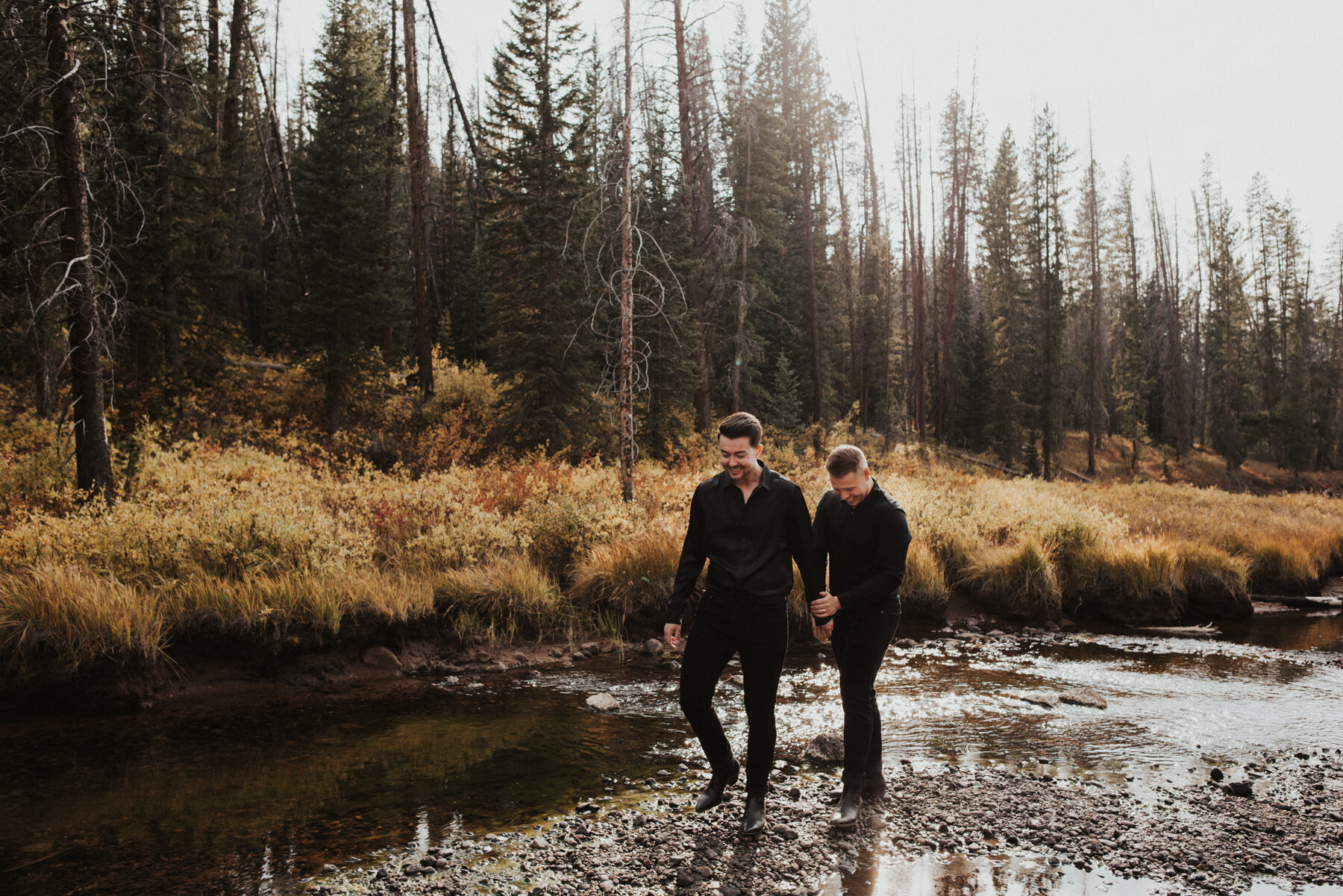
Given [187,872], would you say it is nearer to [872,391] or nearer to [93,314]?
[93,314]

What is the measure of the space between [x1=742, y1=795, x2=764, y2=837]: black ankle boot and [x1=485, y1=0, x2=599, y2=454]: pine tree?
1340 centimetres

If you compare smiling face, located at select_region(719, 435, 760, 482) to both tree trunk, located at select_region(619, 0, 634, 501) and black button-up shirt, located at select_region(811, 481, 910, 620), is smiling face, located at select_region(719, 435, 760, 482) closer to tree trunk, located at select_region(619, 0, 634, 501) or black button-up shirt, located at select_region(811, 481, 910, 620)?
black button-up shirt, located at select_region(811, 481, 910, 620)

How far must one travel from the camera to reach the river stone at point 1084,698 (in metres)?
6.91

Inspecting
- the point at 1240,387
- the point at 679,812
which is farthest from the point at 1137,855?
the point at 1240,387

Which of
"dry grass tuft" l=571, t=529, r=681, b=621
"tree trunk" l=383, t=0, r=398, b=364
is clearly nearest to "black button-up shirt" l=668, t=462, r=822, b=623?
"dry grass tuft" l=571, t=529, r=681, b=621

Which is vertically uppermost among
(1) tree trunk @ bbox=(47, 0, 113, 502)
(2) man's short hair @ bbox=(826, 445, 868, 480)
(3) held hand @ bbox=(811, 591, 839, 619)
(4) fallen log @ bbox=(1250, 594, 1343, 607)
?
(1) tree trunk @ bbox=(47, 0, 113, 502)

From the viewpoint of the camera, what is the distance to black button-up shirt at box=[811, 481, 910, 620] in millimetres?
4125

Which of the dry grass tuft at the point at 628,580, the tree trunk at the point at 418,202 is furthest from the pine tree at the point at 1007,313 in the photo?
the dry grass tuft at the point at 628,580

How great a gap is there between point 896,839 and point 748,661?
1.30m

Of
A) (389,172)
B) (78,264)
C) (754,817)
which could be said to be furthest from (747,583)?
(389,172)

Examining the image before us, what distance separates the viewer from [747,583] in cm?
402

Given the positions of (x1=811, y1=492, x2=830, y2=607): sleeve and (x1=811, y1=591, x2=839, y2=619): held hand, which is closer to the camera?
(x1=811, y1=591, x2=839, y2=619): held hand

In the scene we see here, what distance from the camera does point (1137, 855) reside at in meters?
4.00

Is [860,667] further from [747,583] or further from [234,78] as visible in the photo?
[234,78]
